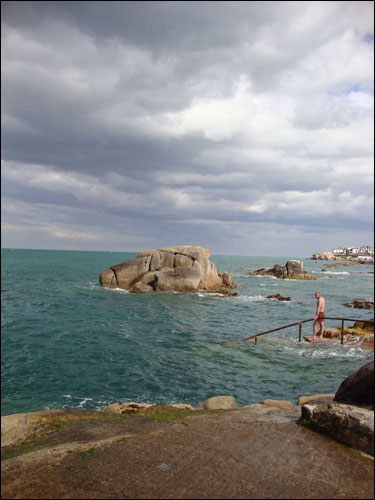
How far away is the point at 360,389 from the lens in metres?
5.69

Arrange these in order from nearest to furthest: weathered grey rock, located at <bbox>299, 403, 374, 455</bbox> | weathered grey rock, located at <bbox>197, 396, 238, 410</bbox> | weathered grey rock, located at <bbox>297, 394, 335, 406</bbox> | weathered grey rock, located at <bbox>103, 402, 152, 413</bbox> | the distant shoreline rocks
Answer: weathered grey rock, located at <bbox>299, 403, 374, 455</bbox> → weathered grey rock, located at <bbox>297, 394, 335, 406</bbox> → weathered grey rock, located at <bbox>103, 402, 152, 413</bbox> → weathered grey rock, located at <bbox>197, 396, 238, 410</bbox> → the distant shoreline rocks

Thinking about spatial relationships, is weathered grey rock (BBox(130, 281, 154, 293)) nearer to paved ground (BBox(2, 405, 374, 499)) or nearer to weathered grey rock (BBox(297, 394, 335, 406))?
weathered grey rock (BBox(297, 394, 335, 406))

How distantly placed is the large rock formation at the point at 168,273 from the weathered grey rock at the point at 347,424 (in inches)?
1332

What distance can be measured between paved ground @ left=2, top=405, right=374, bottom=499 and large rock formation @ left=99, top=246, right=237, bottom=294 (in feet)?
109

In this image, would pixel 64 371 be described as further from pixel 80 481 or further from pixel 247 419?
pixel 80 481

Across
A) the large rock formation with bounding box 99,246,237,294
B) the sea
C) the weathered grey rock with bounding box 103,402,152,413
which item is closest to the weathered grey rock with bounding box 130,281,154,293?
the large rock formation with bounding box 99,246,237,294

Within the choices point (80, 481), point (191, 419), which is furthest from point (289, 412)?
point (80, 481)

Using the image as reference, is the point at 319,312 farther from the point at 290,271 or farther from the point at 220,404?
the point at 290,271

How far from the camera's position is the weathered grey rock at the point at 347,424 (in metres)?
4.65

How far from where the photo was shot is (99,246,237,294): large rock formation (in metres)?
39.4

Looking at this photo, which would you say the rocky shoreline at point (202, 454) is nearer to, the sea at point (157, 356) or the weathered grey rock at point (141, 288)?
the sea at point (157, 356)

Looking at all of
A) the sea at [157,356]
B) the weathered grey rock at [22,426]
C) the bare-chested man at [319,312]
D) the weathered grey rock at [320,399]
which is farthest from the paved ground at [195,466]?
the bare-chested man at [319,312]

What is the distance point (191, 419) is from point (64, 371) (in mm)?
8954

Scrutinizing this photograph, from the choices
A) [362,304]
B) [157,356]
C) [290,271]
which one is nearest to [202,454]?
[157,356]
